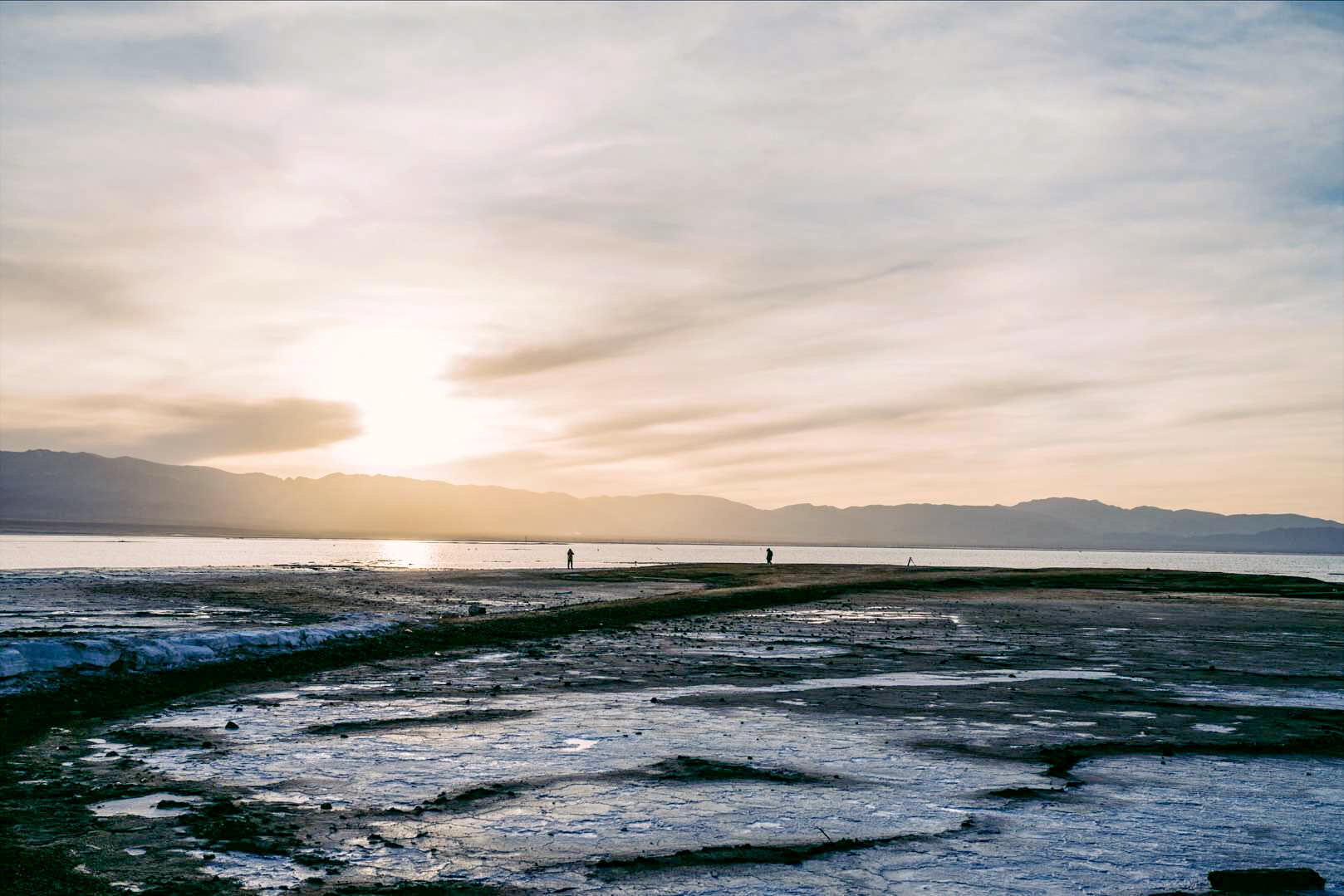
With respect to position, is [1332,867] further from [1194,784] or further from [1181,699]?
[1181,699]

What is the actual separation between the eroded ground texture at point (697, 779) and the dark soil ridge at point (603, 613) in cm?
65

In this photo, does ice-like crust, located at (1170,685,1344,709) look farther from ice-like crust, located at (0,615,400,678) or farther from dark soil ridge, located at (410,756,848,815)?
ice-like crust, located at (0,615,400,678)

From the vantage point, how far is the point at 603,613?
3362cm

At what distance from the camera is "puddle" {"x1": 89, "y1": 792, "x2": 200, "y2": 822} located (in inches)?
352

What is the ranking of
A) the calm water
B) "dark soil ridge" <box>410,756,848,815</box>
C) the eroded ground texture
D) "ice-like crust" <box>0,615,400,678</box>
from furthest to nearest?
the calm water < "ice-like crust" <box>0,615,400,678</box> < "dark soil ridge" <box>410,756,848,815</box> < the eroded ground texture

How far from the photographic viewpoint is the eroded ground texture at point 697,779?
754 centimetres

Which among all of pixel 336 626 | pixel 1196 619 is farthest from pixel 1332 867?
pixel 1196 619

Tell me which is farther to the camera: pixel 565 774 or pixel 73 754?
pixel 73 754

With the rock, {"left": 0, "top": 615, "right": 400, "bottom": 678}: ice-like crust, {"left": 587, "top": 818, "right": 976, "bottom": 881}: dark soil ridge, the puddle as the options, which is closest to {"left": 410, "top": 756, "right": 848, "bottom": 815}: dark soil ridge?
{"left": 587, "top": 818, "right": 976, "bottom": 881}: dark soil ridge

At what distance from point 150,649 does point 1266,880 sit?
19.4m

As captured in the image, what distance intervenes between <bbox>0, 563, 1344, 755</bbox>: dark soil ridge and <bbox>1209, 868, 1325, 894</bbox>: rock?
44.1ft

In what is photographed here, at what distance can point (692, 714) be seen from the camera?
575 inches

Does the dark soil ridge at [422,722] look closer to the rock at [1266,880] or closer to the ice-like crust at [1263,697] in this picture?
the rock at [1266,880]

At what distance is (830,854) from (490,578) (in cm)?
5739
